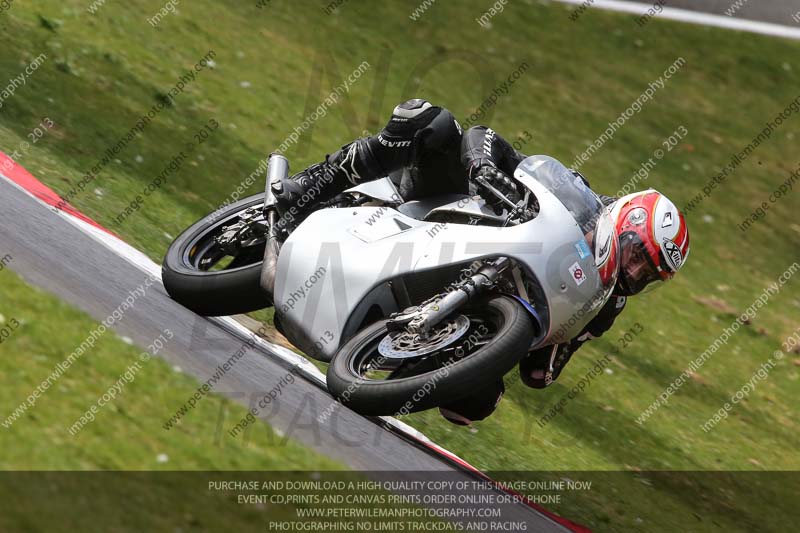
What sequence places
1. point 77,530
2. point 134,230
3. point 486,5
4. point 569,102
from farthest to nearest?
1. point 486,5
2. point 569,102
3. point 134,230
4. point 77,530

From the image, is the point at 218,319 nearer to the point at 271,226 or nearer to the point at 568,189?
the point at 271,226

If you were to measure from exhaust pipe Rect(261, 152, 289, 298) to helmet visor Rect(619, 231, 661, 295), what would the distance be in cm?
223

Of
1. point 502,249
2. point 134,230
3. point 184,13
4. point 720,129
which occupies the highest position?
point 502,249

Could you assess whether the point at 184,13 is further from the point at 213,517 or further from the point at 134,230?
the point at 213,517

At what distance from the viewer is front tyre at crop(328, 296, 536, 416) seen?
5.73 m

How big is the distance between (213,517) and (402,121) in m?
3.09

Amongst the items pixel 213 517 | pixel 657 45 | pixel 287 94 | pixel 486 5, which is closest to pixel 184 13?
pixel 287 94

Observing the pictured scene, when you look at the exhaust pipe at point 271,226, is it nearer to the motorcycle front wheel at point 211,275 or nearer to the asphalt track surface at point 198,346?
the motorcycle front wheel at point 211,275

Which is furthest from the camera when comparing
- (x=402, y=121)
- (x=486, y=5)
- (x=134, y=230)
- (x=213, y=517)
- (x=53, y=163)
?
(x=486, y=5)

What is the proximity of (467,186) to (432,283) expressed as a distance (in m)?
0.95

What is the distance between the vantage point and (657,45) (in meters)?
19.9

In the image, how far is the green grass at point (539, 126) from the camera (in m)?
10.2

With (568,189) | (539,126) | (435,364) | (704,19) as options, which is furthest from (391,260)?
(704,19)

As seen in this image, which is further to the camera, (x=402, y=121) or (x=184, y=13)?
(x=184, y=13)
